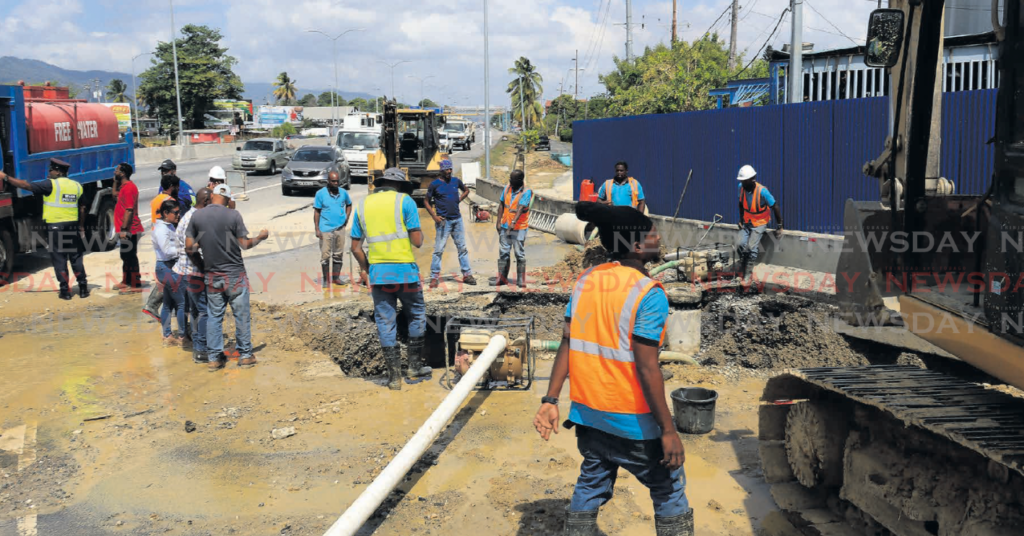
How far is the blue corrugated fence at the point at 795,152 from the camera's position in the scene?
9734 mm

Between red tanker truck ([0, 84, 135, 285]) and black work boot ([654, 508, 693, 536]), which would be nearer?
black work boot ([654, 508, 693, 536])

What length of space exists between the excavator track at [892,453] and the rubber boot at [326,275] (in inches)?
323

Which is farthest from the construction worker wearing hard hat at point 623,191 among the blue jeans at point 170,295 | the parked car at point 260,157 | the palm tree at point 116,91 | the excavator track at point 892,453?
the palm tree at point 116,91

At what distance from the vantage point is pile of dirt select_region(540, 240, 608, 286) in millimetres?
13289

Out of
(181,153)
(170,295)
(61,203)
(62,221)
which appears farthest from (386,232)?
(181,153)

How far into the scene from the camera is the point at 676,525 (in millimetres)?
3850

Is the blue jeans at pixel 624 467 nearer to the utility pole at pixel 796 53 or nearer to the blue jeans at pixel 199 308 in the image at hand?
the blue jeans at pixel 199 308

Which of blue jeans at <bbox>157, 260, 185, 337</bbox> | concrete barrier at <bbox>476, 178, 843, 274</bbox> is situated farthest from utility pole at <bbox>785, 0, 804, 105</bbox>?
blue jeans at <bbox>157, 260, 185, 337</bbox>

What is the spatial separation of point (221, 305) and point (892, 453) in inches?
248

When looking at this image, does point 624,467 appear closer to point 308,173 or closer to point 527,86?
point 308,173

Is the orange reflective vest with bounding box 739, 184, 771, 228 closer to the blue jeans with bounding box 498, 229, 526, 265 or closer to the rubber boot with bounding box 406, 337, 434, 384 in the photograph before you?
the blue jeans with bounding box 498, 229, 526, 265

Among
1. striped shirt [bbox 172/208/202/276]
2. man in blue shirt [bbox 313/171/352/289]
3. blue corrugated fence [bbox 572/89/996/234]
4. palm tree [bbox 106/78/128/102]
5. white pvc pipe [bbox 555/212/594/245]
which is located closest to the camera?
striped shirt [bbox 172/208/202/276]

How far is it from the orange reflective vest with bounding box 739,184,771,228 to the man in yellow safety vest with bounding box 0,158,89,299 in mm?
9169

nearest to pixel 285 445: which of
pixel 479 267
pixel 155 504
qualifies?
pixel 155 504
